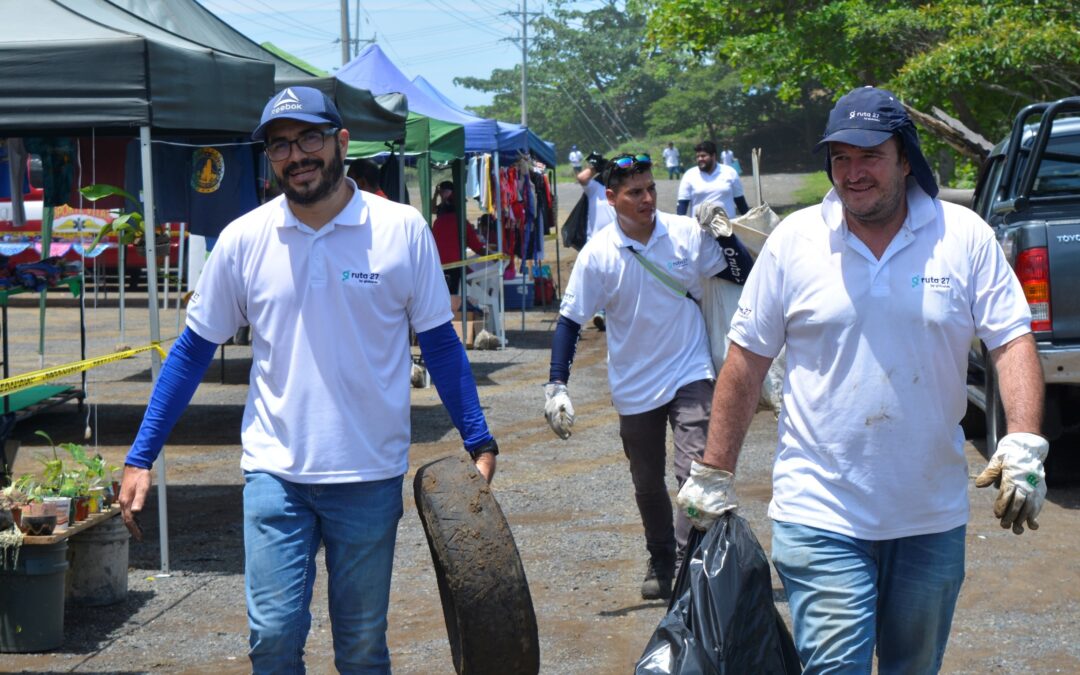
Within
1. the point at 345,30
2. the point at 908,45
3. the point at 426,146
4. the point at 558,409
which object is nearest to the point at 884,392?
the point at 558,409

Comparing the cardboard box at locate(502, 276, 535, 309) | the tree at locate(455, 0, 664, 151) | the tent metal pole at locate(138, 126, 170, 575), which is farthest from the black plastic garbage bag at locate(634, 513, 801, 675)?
the tree at locate(455, 0, 664, 151)

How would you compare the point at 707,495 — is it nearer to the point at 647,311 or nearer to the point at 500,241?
the point at 647,311

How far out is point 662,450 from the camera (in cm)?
631

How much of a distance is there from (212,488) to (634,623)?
4119 mm

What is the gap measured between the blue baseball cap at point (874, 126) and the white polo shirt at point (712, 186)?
1261 centimetres

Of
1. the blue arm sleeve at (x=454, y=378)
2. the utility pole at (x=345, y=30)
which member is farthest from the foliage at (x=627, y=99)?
the blue arm sleeve at (x=454, y=378)

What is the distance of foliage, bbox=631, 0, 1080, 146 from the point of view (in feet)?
54.4

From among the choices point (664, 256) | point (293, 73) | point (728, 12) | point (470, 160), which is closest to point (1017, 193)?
point (664, 256)

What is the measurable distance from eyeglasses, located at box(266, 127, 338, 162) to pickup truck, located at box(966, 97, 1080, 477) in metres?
4.58

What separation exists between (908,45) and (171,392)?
56.8ft

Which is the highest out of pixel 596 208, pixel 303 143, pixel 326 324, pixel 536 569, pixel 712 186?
pixel 712 186

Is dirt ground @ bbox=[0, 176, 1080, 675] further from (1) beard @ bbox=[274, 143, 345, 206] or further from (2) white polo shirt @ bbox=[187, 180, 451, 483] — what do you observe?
(1) beard @ bbox=[274, 143, 345, 206]

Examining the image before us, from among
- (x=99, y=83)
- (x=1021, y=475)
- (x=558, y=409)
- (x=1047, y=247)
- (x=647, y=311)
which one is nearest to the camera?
(x=1021, y=475)

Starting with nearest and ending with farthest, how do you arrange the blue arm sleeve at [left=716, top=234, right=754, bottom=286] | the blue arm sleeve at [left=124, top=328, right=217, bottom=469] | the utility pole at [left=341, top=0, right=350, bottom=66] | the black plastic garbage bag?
the black plastic garbage bag, the blue arm sleeve at [left=124, top=328, right=217, bottom=469], the blue arm sleeve at [left=716, top=234, right=754, bottom=286], the utility pole at [left=341, top=0, right=350, bottom=66]
